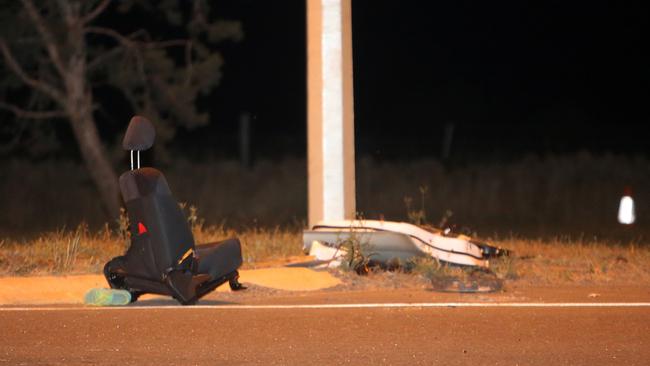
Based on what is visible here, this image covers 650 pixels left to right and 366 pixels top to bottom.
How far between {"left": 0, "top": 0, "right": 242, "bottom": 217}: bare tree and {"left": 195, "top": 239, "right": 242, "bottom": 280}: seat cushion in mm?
9493

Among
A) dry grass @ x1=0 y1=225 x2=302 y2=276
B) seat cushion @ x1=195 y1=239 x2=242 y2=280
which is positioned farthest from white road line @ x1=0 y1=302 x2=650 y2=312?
dry grass @ x1=0 y1=225 x2=302 y2=276

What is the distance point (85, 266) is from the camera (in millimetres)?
10750

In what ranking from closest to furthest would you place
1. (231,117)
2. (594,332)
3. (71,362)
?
(71,362)
(594,332)
(231,117)

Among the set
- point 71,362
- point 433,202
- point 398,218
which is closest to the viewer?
point 71,362

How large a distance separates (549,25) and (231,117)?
12151 mm

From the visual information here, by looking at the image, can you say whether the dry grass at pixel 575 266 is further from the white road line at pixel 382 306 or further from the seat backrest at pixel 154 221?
the seat backrest at pixel 154 221

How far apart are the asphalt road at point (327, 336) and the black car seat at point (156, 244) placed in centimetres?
20

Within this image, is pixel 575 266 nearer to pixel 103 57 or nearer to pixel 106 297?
pixel 106 297

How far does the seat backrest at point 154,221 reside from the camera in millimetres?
8898

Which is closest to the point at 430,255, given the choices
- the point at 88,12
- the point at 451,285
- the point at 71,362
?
the point at 451,285

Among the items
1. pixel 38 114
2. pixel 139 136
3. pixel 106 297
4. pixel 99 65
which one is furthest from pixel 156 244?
pixel 99 65

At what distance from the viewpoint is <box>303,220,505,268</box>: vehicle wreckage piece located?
10836 millimetres

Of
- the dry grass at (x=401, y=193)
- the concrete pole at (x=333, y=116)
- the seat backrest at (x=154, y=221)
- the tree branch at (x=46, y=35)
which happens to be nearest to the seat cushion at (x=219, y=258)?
the seat backrest at (x=154, y=221)

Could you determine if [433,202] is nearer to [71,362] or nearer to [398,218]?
[398,218]
